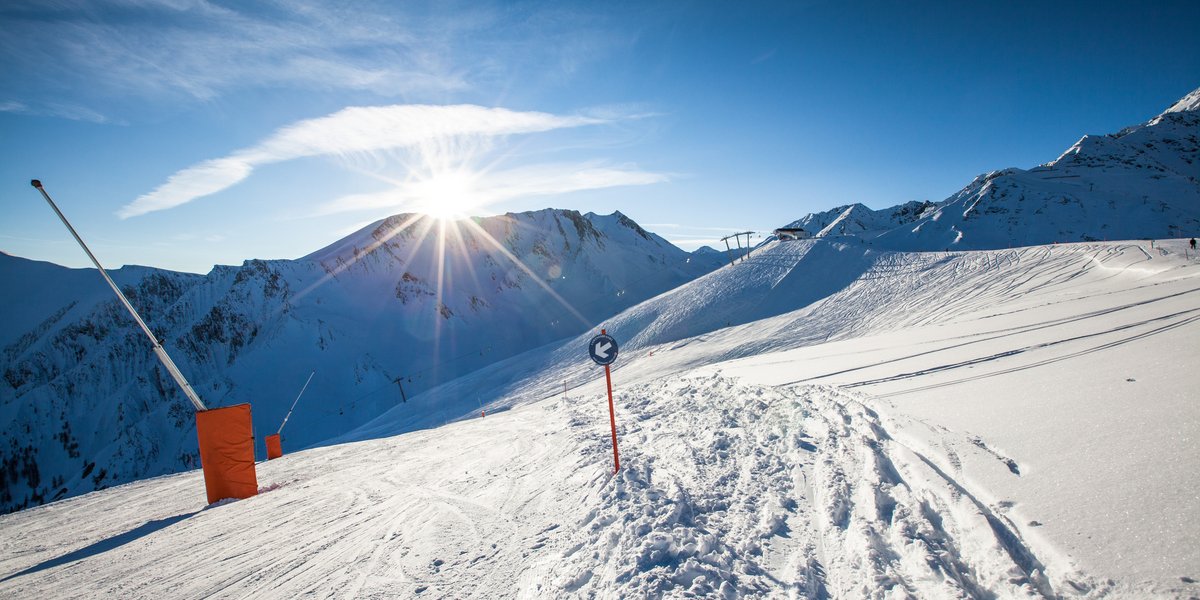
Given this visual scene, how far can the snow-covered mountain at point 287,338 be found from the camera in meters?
63.8

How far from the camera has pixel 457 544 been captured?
5.36 metres

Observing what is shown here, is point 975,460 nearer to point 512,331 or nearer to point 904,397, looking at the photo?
point 904,397

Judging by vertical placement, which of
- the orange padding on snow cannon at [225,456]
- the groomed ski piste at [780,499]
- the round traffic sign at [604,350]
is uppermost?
the round traffic sign at [604,350]

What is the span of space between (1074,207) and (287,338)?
6707 inches

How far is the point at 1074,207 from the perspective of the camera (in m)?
110

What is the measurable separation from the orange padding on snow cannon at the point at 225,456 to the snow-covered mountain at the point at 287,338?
43.8 m

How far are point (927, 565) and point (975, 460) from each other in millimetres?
1925

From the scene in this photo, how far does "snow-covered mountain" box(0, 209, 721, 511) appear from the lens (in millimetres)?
63781

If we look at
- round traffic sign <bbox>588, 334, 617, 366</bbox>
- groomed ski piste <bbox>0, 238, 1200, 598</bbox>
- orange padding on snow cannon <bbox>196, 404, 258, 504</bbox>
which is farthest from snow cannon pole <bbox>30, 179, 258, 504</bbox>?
round traffic sign <bbox>588, 334, 617, 366</bbox>

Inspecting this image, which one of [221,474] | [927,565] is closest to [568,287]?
[221,474]

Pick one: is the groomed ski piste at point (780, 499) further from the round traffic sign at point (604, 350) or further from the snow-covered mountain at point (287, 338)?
the snow-covered mountain at point (287, 338)

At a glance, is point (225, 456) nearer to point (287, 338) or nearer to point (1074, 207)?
point (287, 338)

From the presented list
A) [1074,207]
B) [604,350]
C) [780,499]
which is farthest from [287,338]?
[1074,207]

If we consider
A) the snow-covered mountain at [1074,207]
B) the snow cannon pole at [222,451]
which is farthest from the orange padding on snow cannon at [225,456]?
the snow-covered mountain at [1074,207]
